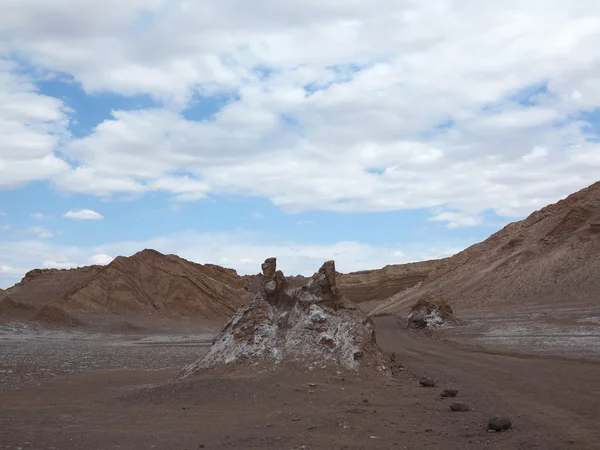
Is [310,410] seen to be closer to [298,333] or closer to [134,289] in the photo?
[298,333]

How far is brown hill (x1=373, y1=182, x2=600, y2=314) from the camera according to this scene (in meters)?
55.4

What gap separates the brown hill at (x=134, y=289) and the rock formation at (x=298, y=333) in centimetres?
5097

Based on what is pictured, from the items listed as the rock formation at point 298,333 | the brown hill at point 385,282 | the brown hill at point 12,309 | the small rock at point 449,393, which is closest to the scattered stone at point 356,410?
the small rock at point 449,393

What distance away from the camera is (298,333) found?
16.6 m

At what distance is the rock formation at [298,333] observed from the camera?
1602cm

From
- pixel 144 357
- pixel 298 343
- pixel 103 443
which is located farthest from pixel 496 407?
pixel 144 357

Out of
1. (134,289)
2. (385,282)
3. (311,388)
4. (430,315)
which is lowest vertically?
(311,388)

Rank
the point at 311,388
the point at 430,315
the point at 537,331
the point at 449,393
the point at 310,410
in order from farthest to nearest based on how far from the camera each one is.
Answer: the point at 430,315, the point at 537,331, the point at 311,388, the point at 449,393, the point at 310,410

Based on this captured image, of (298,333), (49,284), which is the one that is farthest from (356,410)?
(49,284)

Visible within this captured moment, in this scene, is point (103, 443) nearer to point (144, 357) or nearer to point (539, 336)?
point (144, 357)

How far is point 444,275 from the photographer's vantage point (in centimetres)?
8275

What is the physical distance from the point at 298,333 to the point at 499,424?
288 inches

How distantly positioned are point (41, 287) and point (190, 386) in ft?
221

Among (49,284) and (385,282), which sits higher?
(49,284)
